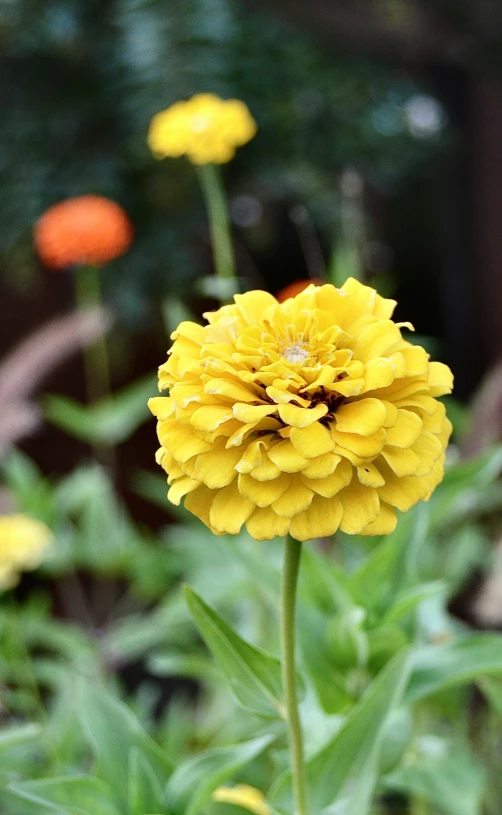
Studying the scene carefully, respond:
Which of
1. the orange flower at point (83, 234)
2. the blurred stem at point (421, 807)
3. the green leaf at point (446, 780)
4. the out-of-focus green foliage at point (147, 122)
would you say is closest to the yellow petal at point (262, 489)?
the green leaf at point (446, 780)

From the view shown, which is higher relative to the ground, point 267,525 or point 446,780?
point 267,525

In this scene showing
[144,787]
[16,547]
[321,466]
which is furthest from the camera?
[16,547]

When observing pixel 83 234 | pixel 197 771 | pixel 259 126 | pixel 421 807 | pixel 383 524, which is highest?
pixel 259 126

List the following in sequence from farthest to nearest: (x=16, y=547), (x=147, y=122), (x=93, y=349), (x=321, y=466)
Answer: (x=93, y=349)
(x=147, y=122)
(x=16, y=547)
(x=321, y=466)

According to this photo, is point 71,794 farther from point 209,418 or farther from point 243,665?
point 209,418

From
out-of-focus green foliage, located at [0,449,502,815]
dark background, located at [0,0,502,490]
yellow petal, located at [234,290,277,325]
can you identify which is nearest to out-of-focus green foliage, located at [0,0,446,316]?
dark background, located at [0,0,502,490]

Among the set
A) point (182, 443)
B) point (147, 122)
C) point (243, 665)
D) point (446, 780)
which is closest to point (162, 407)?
point (182, 443)

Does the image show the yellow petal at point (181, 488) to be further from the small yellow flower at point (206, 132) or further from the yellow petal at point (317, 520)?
the small yellow flower at point (206, 132)

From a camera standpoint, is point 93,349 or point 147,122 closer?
point 147,122
